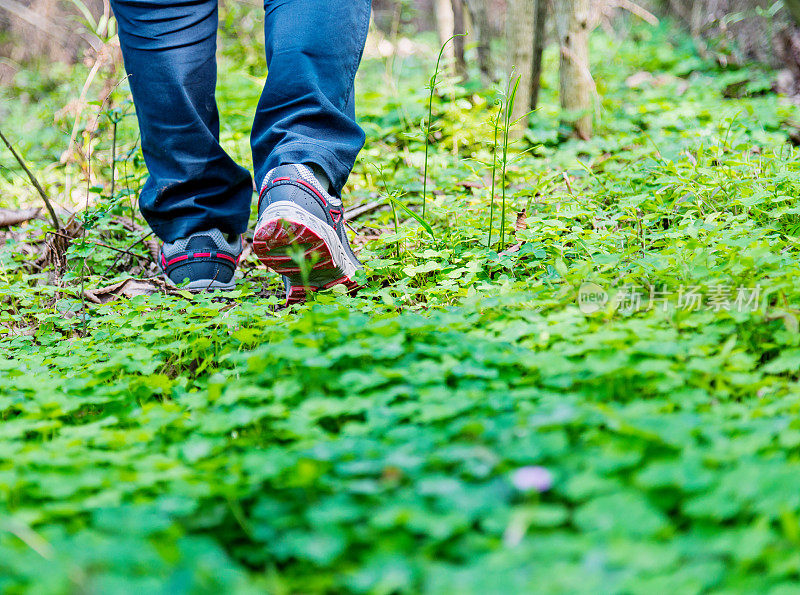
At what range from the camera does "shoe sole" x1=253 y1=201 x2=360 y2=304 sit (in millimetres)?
2062

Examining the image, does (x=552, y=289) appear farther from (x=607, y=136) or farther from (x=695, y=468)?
(x=607, y=136)

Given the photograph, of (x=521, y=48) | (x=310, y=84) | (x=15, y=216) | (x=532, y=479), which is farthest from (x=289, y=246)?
(x=521, y=48)

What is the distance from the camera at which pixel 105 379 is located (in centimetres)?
183

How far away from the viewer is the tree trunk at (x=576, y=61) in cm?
400

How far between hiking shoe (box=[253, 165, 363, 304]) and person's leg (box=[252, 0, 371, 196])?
9cm

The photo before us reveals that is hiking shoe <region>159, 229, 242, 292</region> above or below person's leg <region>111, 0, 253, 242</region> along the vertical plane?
below

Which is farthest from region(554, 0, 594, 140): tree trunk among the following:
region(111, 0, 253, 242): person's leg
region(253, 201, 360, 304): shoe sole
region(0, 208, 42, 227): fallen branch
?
region(0, 208, 42, 227): fallen branch

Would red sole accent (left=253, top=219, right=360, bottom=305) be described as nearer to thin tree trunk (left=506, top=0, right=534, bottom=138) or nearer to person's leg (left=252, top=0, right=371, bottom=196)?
person's leg (left=252, top=0, right=371, bottom=196)

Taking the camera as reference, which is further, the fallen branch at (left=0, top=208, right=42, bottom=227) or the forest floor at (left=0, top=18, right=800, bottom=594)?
the fallen branch at (left=0, top=208, right=42, bottom=227)

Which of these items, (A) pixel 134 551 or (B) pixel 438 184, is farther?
(B) pixel 438 184

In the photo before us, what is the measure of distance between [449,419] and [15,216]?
3174mm

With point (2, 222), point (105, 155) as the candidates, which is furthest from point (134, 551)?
point (105, 155)

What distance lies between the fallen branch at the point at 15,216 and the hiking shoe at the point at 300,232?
78.9 inches

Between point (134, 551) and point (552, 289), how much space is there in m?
1.39
